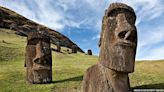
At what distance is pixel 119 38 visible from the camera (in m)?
13.3

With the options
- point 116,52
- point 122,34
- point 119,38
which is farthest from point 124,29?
point 116,52

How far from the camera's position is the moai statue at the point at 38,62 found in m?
33.0

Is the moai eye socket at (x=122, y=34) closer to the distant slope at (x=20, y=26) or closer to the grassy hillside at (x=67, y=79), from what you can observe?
the grassy hillside at (x=67, y=79)

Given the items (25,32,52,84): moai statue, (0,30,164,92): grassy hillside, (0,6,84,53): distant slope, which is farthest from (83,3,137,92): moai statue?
(0,6,84,53): distant slope

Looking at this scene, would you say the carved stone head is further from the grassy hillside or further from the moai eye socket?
the grassy hillside

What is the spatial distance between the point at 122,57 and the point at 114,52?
1.24ft

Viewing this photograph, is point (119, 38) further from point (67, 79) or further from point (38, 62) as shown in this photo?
point (67, 79)

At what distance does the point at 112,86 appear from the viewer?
43.1 ft

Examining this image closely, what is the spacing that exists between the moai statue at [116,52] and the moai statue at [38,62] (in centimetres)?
1924

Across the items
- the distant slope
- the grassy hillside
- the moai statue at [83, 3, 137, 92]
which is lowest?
the grassy hillside

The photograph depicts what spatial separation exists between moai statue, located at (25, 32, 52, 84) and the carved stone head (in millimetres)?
19433

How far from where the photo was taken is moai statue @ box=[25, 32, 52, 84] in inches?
1299

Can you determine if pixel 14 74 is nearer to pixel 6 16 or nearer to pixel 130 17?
pixel 130 17

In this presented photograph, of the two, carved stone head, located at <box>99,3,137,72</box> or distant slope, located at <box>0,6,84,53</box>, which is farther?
distant slope, located at <box>0,6,84,53</box>
